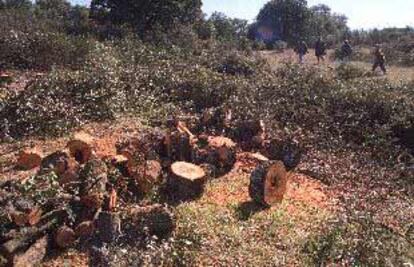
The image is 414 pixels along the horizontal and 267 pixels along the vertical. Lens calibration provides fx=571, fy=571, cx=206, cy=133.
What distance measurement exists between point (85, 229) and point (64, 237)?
0.91ft

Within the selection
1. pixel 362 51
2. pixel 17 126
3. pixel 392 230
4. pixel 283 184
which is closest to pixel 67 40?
pixel 17 126

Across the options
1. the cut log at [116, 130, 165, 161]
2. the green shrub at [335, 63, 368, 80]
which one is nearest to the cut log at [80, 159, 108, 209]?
the cut log at [116, 130, 165, 161]

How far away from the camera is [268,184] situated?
8141mm

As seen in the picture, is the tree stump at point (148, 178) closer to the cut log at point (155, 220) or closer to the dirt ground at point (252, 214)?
the dirt ground at point (252, 214)

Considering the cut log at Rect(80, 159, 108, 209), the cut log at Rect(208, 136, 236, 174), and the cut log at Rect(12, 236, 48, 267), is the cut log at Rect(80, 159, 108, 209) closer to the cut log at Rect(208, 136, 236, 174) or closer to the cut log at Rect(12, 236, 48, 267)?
the cut log at Rect(12, 236, 48, 267)

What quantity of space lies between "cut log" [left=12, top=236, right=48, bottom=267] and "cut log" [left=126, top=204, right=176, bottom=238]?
1.04 metres

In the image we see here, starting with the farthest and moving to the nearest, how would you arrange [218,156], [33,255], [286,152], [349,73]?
[349,73]
[286,152]
[218,156]
[33,255]

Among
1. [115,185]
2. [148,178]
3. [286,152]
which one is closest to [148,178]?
[148,178]

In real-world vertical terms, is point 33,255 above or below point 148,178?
below

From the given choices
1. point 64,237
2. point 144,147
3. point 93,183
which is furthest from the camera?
point 144,147

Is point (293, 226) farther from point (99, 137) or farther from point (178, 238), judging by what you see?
point (99, 137)

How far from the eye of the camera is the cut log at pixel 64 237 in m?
6.66

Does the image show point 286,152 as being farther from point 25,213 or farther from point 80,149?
point 25,213

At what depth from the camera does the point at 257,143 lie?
1072 centimetres
